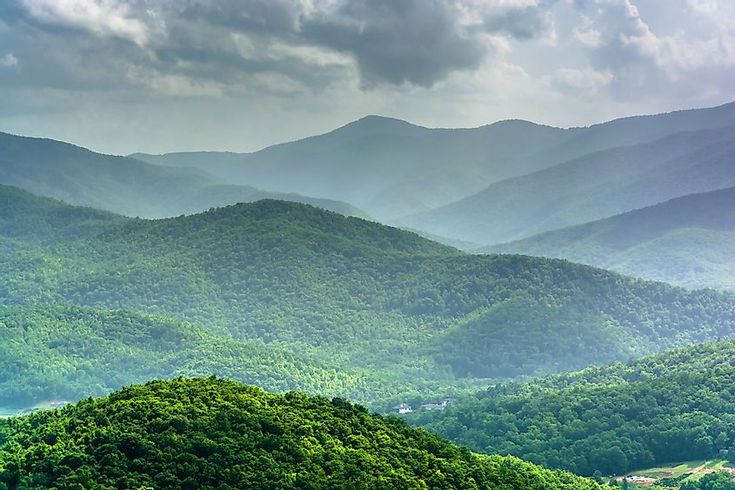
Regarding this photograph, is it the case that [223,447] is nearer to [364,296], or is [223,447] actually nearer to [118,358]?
[118,358]

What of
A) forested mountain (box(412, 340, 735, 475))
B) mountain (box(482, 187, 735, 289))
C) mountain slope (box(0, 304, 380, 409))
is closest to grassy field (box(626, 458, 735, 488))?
forested mountain (box(412, 340, 735, 475))

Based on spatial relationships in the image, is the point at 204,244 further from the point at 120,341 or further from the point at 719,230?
the point at 719,230

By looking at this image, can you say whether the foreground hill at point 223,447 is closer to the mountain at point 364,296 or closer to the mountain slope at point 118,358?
the mountain slope at point 118,358

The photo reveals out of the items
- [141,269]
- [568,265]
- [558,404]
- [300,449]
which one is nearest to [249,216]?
[141,269]

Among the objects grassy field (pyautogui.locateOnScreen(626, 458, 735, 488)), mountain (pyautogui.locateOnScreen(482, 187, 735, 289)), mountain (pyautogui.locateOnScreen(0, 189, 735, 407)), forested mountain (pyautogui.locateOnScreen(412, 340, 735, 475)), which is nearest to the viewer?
grassy field (pyautogui.locateOnScreen(626, 458, 735, 488))

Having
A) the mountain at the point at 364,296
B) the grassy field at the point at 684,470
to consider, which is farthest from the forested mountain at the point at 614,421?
the mountain at the point at 364,296

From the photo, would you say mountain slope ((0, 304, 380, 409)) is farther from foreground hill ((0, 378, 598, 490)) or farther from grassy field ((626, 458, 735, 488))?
foreground hill ((0, 378, 598, 490))
